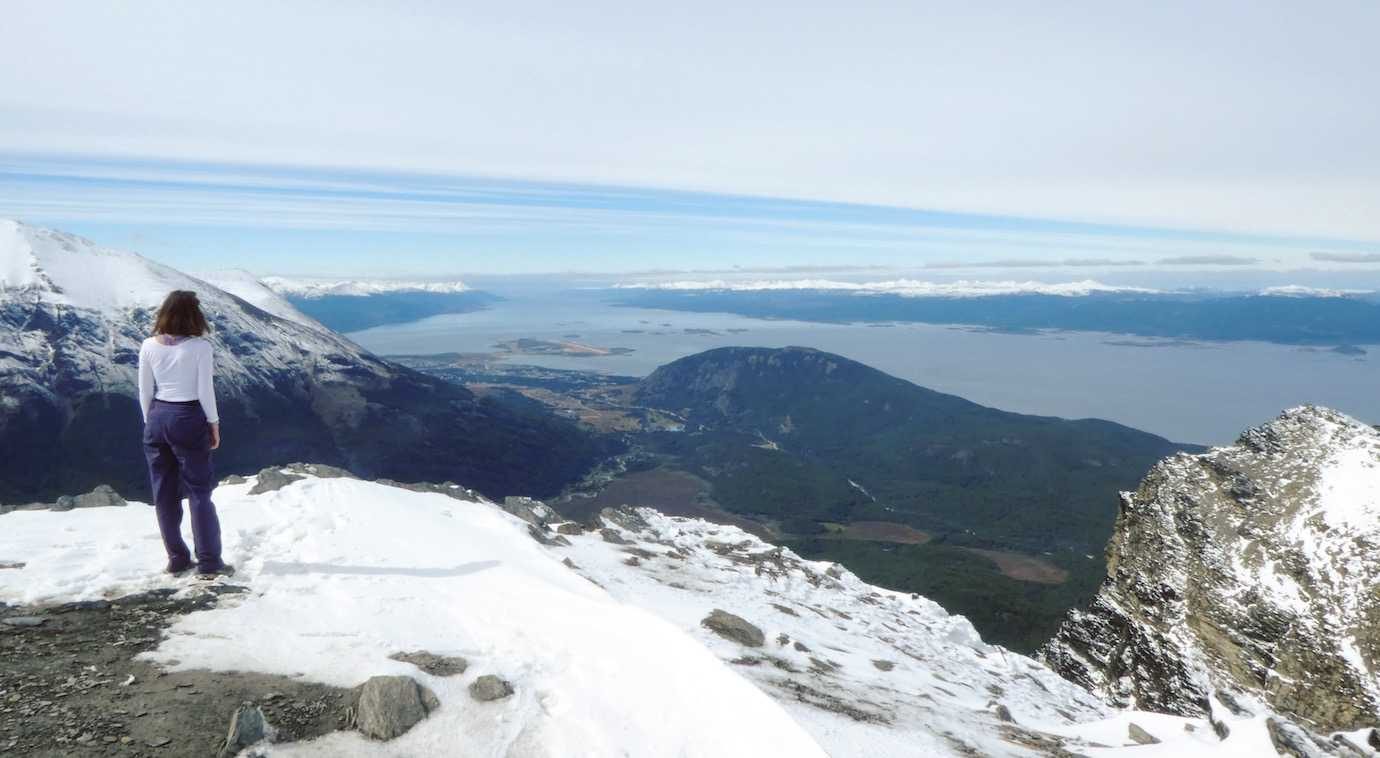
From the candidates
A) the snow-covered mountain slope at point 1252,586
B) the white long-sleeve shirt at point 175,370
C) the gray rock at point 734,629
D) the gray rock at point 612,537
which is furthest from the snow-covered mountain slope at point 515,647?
the snow-covered mountain slope at point 1252,586

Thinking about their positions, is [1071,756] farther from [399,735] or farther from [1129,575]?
[1129,575]

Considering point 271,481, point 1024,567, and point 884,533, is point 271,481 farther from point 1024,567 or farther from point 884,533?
point 884,533

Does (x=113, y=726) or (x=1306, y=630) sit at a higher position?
(x=113, y=726)

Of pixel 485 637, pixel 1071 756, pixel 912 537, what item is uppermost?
pixel 485 637

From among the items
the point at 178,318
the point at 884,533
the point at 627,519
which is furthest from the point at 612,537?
the point at 884,533

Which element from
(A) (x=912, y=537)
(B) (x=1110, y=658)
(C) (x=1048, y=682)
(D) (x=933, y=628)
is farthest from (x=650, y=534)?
(A) (x=912, y=537)

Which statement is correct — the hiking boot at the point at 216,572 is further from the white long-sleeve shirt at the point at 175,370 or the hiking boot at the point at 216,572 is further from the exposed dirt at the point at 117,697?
the white long-sleeve shirt at the point at 175,370
